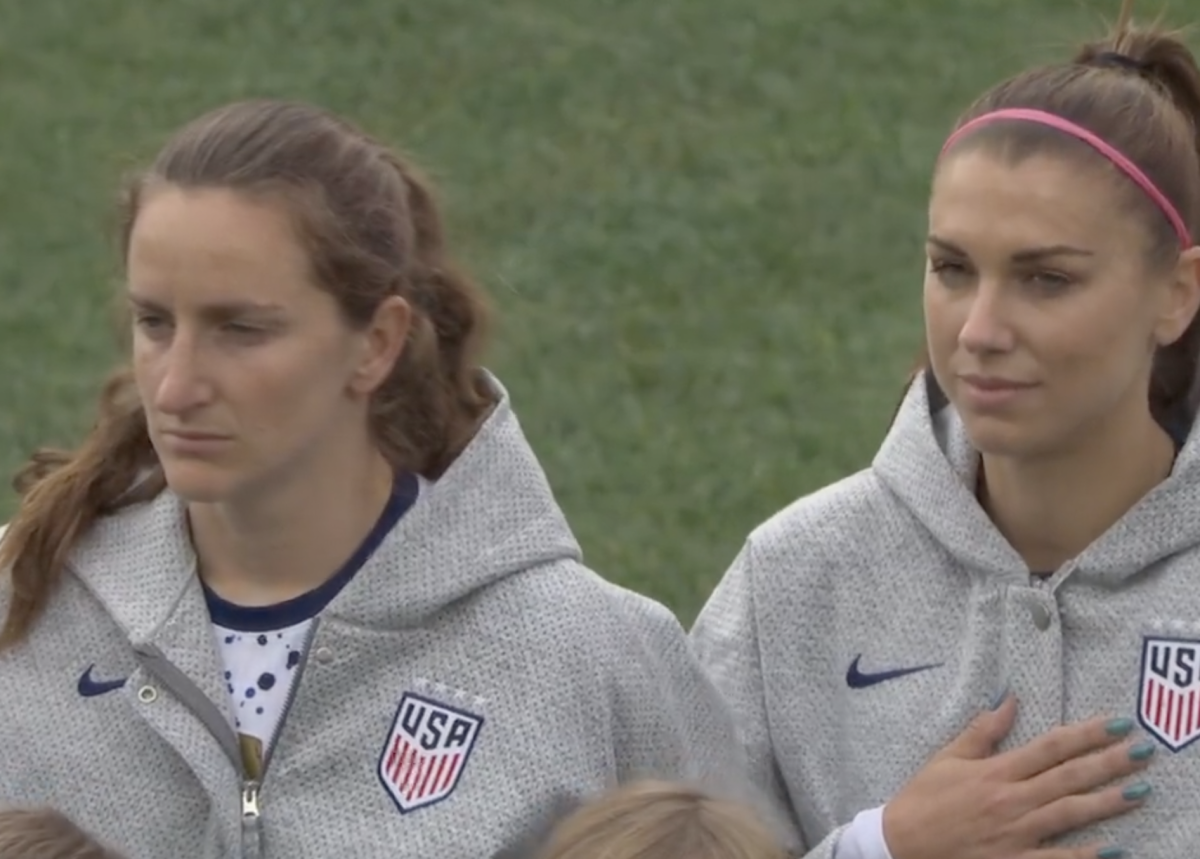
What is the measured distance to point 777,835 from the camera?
10.7 ft

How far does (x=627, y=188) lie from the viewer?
9.11 metres

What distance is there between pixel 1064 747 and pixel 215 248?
1.18 metres

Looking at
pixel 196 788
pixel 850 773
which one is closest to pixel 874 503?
pixel 850 773

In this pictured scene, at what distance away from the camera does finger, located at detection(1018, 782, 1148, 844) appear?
3.22 m

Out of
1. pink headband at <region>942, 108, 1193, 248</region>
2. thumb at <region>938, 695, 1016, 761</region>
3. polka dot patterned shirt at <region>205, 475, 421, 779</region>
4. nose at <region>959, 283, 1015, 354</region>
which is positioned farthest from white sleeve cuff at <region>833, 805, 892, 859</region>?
pink headband at <region>942, 108, 1193, 248</region>

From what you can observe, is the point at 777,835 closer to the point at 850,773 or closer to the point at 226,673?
the point at 850,773

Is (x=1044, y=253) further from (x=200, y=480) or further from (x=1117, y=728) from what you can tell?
(x=200, y=480)

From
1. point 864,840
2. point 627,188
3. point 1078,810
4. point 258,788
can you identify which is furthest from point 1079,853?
point 627,188

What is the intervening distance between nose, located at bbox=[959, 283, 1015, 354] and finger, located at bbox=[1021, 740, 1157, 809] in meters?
0.51

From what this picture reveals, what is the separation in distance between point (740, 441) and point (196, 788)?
14.0 feet

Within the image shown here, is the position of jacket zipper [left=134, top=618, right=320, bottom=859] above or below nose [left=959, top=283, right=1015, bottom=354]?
below

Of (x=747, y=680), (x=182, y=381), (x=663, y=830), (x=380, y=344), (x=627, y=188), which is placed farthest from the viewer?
(x=627, y=188)

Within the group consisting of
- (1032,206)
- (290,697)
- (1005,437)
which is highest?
(1032,206)

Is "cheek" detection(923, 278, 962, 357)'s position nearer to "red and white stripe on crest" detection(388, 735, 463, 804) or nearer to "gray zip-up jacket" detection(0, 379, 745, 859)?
"gray zip-up jacket" detection(0, 379, 745, 859)
